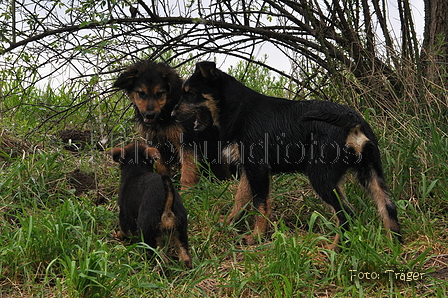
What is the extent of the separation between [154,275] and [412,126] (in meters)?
3.35

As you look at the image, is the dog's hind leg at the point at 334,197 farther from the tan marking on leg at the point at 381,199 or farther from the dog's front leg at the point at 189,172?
the dog's front leg at the point at 189,172

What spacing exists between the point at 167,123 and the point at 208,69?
48.1 inches

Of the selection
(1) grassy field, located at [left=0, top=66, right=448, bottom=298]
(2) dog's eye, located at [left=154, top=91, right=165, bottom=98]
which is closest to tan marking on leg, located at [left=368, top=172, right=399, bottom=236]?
(1) grassy field, located at [left=0, top=66, right=448, bottom=298]

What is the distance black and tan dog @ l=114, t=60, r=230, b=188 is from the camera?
618cm

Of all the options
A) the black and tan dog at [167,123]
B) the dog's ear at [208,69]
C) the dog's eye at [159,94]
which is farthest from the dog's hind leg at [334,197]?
the dog's eye at [159,94]

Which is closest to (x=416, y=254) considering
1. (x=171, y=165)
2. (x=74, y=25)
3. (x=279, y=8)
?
(x=171, y=165)

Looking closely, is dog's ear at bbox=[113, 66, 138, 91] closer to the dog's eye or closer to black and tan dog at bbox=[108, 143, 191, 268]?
the dog's eye

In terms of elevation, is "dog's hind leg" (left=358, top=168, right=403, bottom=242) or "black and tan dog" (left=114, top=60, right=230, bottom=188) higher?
"black and tan dog" (left=114, top=60, right=230, bottom=188)

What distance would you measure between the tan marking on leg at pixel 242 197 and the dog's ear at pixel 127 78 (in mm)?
1904

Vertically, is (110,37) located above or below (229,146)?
above

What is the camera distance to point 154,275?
4.20m

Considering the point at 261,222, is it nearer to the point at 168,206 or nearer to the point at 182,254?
the point at 182,254

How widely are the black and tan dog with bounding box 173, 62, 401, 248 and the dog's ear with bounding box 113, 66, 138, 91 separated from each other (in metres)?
0.96

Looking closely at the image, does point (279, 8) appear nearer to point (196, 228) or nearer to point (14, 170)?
point (196, 228)
